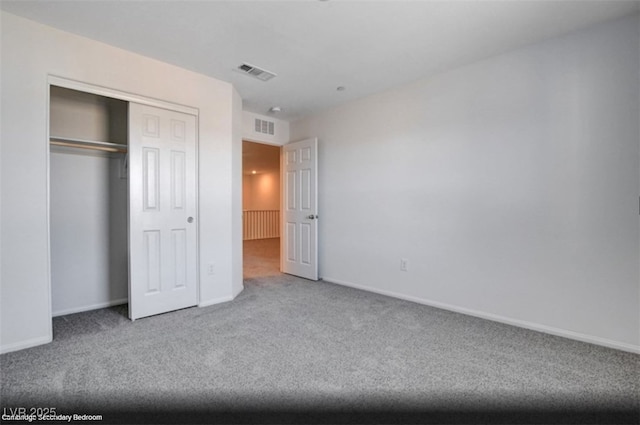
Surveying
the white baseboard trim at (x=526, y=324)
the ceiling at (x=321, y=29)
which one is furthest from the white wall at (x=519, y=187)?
the ceiling at (x=321, y=29)

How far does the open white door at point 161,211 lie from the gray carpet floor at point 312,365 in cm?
25

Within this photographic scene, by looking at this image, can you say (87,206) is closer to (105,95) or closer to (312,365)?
(105,95)

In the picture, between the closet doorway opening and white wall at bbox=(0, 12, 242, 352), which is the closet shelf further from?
the closet doorway opening

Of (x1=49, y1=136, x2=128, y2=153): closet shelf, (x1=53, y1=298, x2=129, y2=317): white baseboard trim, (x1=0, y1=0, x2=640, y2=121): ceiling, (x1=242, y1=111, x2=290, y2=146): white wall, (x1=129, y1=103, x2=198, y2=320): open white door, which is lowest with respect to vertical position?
(x1=53, y1=298, x2=129, y2=317): white baseboard trim

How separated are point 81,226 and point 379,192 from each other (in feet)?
10.8

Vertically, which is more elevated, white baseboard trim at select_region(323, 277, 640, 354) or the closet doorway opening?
the closet doorway opening

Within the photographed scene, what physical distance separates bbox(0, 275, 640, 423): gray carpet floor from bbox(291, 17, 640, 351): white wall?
35 cm

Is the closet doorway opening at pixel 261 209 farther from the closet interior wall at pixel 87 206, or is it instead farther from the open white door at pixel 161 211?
the closet interior wall at pixel 87 206

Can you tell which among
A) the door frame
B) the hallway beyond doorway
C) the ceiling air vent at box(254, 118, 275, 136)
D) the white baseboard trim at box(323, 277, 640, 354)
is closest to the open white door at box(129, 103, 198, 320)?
the door frame

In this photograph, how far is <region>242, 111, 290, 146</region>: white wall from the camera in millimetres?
4387

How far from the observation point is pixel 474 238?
3012 millimetres

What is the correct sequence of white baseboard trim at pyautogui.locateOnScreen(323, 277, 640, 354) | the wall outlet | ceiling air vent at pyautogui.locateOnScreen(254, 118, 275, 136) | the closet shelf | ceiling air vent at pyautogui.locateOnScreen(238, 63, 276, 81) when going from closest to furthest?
white baseboard trim at pyautogui.locateOnScreen(323, 277, 640, 354) < the closet shelf < ceiling air vent at pyautogui.locateOnScreen(238, 63, 276, 81) < the wall outlet < ceiling air vent at pyautogui.locateOnScreen(254, 118, 275, 136)

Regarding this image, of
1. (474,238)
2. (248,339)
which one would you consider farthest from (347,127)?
(248,339)

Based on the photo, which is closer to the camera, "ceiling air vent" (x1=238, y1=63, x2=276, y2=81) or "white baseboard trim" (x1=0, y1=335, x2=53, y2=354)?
"white baseboard trim" (x1=0, y1=335, x2=53, y2=354)
